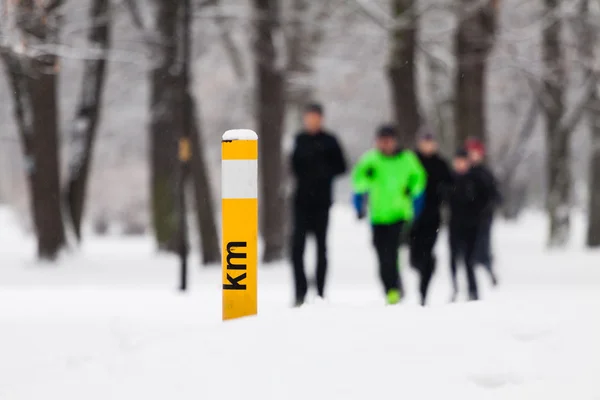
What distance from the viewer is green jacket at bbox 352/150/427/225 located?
9.12 m

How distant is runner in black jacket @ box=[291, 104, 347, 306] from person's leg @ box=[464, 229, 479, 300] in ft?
9.30

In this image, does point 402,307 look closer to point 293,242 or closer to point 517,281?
point 293,242

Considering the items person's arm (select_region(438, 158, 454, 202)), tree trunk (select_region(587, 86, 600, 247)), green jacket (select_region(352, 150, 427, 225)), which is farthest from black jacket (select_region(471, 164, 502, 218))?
tree trunk (select_region(587, 86, 600, 247))

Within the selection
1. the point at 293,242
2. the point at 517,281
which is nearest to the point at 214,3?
the point at 517,281

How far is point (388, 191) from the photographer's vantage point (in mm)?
9117

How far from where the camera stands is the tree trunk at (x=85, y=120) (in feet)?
69.9

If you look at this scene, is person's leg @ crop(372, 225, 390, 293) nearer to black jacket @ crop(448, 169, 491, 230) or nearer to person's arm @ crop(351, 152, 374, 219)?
person's arm @ crop(351, 152, 374, 219)

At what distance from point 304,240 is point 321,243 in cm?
14

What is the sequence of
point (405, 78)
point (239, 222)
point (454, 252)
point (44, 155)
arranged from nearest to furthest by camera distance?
point (239, 222) → point (454, 252) → point (44, 155) → point (405, 78)

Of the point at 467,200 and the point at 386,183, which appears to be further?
the point at 467,200

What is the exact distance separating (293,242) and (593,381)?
4.19 metres

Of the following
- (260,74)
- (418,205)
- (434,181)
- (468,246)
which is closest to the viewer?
(418,205)

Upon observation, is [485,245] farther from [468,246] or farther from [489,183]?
[468,246]

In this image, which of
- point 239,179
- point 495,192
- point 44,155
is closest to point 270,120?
point 44,155
